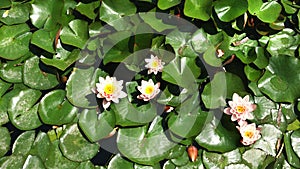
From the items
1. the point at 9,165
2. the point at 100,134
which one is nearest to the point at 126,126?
the point at 100,134

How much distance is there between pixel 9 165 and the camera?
184 centimetres

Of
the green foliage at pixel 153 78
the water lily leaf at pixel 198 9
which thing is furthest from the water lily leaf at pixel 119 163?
the water lily leaf at pixel 198 9

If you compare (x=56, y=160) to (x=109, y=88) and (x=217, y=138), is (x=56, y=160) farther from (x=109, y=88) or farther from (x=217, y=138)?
(x=217, y=138)

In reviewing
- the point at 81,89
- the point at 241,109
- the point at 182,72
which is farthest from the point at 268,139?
the point at 81,89

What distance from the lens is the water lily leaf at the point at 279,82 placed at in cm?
171

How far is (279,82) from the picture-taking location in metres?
1.72

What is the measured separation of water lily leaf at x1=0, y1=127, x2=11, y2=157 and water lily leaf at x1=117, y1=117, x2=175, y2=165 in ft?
1.43

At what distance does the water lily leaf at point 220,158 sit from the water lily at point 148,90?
30 centimetres

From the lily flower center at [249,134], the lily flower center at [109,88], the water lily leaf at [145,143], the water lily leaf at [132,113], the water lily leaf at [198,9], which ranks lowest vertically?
the water lily leaf at [145,143]

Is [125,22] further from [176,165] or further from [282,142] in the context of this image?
[282,142]

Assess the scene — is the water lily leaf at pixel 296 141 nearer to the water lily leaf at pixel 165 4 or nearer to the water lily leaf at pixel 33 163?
the water lily leaf at pixel 165 4

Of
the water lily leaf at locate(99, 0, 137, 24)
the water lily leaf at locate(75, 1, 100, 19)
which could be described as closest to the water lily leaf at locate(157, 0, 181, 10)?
the water lily leaf at locate(99, 0, 137, 24)

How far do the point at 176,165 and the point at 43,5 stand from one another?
72cm

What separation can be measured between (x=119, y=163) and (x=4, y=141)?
17.5 inches
